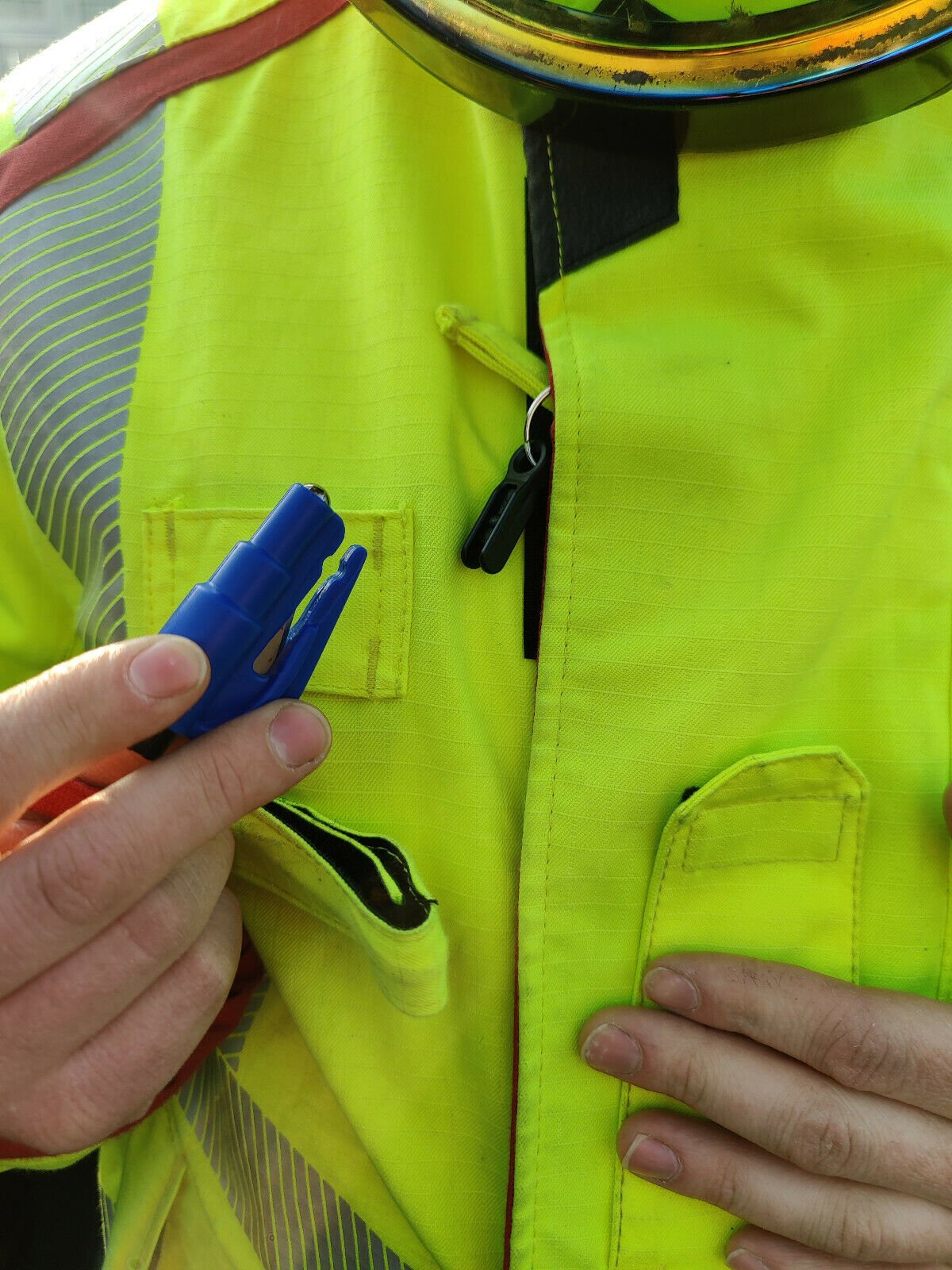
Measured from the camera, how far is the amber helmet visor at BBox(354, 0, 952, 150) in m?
0.52

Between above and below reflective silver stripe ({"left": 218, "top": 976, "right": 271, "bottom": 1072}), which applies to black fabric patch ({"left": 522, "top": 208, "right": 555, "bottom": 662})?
above

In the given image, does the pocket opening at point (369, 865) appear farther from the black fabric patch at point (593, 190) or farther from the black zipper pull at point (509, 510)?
the black fabric patch at point (593, 190)

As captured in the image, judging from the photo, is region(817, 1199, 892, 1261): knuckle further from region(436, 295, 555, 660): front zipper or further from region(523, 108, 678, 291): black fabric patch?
region(523, 108, 678, 291): black fabric patch

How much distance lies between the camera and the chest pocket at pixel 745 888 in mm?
574

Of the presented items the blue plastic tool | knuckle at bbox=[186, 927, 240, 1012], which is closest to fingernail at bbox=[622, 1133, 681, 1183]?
knuckle at bbox=[186, 927, 240, 1012]

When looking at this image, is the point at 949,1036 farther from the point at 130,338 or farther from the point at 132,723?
the point at 130,338

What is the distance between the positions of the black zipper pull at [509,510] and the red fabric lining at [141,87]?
323 millimetres

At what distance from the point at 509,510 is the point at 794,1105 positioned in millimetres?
382

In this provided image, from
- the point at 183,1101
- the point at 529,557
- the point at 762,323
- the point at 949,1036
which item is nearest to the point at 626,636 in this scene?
the point at 529,557

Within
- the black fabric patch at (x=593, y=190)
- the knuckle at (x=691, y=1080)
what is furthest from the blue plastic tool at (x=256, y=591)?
the knuckle at (x=691, y=1080)

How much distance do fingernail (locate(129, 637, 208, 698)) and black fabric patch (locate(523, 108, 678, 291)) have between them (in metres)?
0.31

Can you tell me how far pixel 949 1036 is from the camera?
59 centimetres

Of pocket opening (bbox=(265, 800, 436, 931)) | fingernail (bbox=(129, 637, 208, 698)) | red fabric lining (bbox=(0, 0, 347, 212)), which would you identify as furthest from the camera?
red fabric lining (bbox=(0, 0, 347, 212))

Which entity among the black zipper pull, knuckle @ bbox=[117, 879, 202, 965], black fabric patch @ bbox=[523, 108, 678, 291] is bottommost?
knuckle @ bbox=[117, 879, 202, 965]
